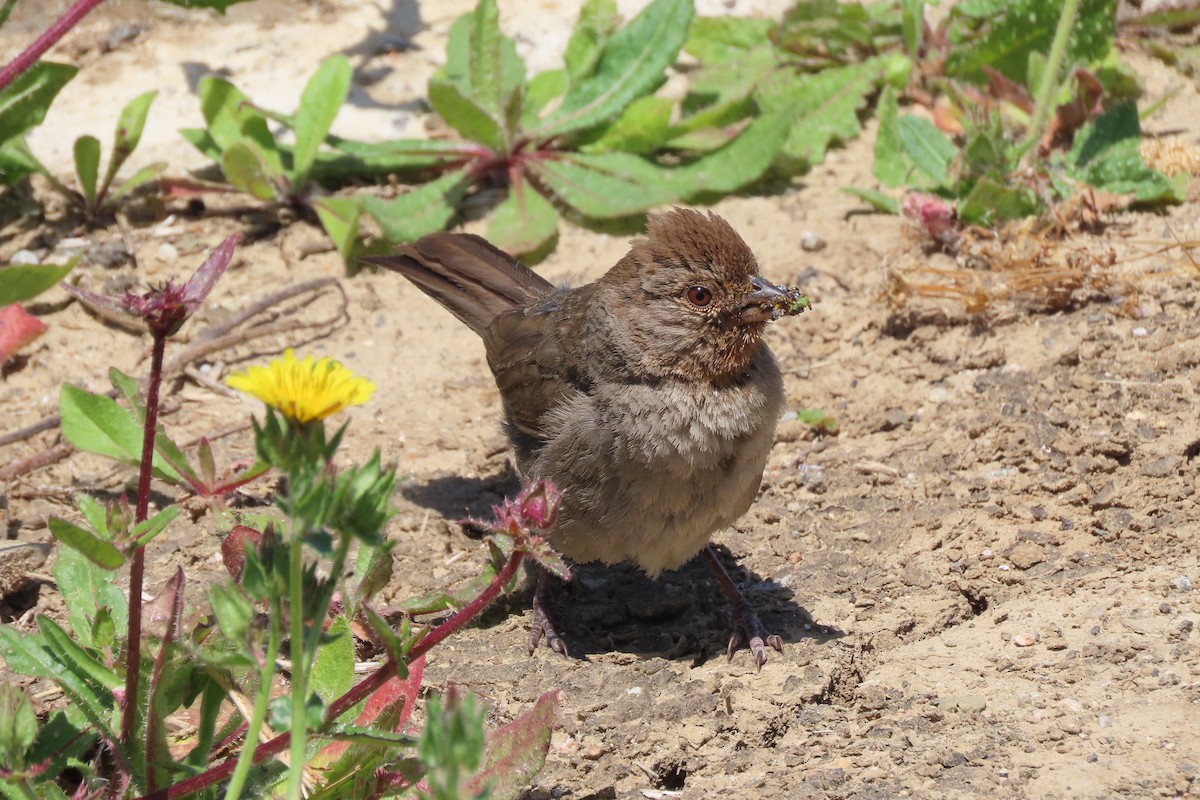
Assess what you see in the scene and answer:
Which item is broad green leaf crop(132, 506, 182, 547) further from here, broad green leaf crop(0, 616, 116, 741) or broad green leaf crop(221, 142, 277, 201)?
broad green leaf crop(221, 142, 277, 201)

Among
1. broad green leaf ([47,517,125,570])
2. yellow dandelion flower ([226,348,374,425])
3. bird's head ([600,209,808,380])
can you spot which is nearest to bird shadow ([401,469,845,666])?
bird's head ([600,209,808,380])

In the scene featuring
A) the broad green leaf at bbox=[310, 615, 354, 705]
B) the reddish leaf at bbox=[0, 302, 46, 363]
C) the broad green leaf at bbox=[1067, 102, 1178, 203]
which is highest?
the broad green leaf at bbox=[1067, 102, 1178, 203]

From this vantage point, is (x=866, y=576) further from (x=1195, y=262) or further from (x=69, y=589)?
(x=69, y=589)

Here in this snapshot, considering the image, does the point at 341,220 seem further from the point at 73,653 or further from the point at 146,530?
the point at 146,530

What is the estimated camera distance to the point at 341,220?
634cm

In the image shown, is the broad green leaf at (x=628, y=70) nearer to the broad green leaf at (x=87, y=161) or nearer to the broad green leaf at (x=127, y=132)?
the broad green leaf at (x=127, y=132)

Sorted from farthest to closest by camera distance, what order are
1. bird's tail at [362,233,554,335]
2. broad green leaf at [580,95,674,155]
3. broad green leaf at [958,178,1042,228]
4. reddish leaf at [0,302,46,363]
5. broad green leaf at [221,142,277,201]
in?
broad green leaf at [580,95,674,155], broad green leaf at [221,142,277,201], broad green leaf at [958,178,1042,228], bird's tail at [362,233,554,335], reddish leaf at [0,302,46,363]

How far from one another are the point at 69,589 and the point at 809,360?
11.2 ft

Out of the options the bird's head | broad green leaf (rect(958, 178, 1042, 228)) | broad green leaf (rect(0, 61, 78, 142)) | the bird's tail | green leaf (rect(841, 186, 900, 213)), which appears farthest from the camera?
green leaf (rect(841, 186, 900, 213))

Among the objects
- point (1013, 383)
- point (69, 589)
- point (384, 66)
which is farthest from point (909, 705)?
point (384, 66)

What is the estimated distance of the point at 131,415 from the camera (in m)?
4.39

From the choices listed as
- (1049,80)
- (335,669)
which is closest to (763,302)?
(335,669)

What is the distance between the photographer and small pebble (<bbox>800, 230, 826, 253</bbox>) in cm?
638

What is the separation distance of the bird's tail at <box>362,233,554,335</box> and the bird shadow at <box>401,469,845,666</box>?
72 cm
